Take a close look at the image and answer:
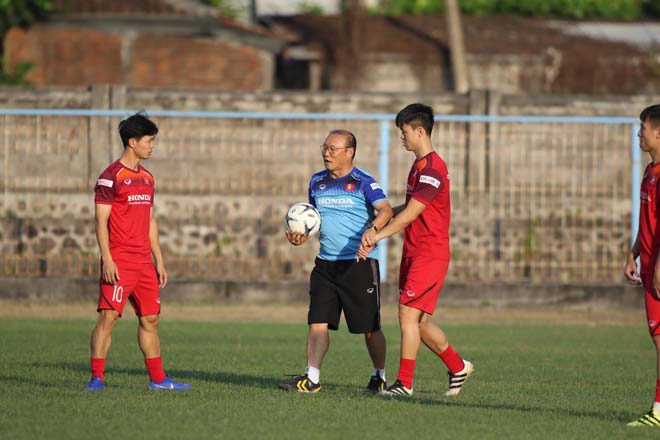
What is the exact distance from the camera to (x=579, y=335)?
14.8 meters

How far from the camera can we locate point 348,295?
952 centimetres

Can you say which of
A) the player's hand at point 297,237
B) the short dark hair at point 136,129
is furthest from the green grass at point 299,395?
the short dark hair at point 136,129

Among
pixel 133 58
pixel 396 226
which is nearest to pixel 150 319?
pixel 396 226

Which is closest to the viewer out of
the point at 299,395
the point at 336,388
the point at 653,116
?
the point at 653,116

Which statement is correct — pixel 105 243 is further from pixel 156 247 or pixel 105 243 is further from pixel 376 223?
pixel 376 223

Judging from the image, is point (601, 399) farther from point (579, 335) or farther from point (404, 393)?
point (579, 335)

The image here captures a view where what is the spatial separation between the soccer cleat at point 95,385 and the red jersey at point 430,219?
2521 millimetres

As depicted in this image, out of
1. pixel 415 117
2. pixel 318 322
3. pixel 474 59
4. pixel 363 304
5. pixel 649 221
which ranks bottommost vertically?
pixel 318 322

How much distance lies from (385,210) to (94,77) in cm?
1903

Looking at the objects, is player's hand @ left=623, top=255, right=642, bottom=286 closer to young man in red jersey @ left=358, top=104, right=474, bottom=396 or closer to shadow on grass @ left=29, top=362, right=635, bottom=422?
shadow on grass @ left=29, top=362, right=635, bottom=422

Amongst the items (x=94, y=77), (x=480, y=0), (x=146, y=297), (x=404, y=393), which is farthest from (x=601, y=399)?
(x=480, y=0)

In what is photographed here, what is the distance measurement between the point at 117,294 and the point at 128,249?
0.36m

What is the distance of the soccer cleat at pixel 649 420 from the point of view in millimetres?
8047

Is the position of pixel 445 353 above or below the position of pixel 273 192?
below
